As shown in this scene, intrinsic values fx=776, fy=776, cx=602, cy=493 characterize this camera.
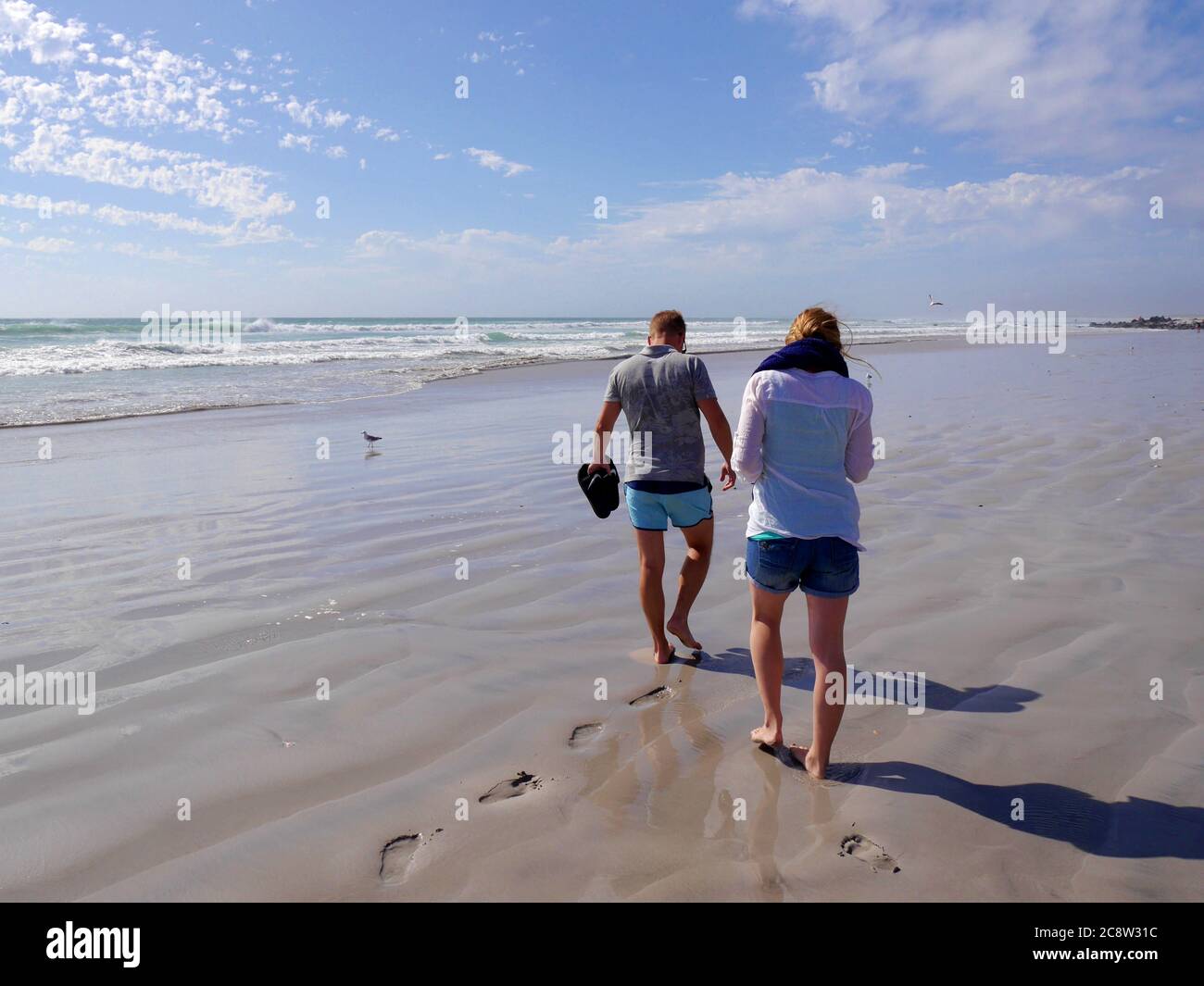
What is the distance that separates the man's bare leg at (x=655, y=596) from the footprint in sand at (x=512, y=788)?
1.29 metres

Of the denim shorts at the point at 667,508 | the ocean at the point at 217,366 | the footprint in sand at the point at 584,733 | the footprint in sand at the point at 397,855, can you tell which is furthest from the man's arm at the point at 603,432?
the ocean at the point at 217,366

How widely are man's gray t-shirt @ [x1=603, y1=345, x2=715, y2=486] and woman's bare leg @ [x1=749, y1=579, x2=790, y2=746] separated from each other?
1.17 meters

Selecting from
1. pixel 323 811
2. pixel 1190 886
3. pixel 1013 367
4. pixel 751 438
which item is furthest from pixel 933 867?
pixel 1013 367

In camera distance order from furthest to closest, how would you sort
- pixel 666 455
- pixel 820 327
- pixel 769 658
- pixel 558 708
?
pixel 666 455 < pixel 558 708 < pixel 769 658 < pixel 820 327

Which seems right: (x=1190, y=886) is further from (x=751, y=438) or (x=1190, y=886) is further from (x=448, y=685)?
(x=448, y=685)

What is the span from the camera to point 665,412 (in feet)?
14.5

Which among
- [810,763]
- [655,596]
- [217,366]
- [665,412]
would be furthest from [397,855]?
[217,366]

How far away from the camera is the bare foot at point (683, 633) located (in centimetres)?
454

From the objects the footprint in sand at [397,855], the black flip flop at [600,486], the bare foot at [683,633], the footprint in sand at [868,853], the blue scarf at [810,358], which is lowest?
the footprint in sand at [868,853]

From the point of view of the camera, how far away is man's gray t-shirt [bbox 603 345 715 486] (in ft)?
14.4

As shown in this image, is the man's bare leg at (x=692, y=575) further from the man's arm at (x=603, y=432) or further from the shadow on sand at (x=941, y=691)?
the man's arm at (x=603, y=432)

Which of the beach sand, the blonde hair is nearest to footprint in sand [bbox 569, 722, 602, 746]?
the beach sand

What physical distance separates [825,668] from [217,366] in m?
25.8

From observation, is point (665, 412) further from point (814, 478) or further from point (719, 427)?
point (814, 478)
